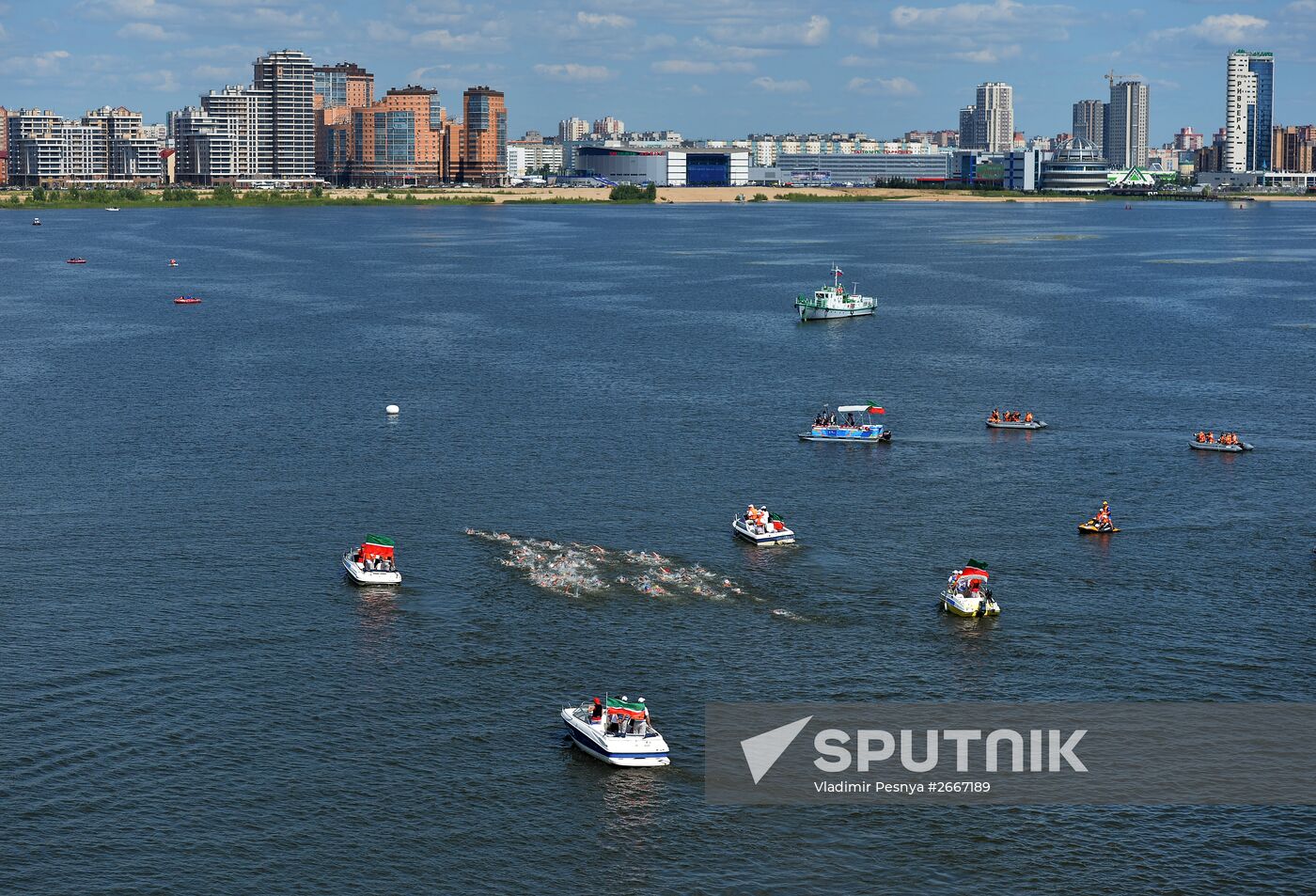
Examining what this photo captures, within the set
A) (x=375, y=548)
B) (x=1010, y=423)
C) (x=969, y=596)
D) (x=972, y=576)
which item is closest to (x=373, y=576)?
(x=375, y=548)

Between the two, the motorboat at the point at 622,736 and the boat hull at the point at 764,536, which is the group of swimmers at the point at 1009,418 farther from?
the motorboat at the point at 622,736

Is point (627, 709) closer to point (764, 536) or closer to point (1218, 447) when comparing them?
point (764, 536)

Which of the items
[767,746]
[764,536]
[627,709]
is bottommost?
[767,746]

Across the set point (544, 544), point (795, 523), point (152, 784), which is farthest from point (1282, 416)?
point (152, 784)

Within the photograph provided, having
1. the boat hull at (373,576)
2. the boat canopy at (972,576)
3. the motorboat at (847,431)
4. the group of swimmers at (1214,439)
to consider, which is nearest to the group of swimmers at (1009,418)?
the motorboat at (847,431)

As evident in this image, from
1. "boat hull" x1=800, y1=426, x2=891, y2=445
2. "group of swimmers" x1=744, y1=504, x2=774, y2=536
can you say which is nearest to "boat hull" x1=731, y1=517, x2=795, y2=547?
"group of swimmers" x1=744, y1=504, x2=774, y2=536

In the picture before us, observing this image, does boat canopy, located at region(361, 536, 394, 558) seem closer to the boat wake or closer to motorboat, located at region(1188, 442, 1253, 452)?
the boat wake

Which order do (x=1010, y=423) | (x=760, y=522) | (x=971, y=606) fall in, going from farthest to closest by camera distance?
(x=1010, y=423) < (x=760, y=522) < (x=971, y=606)

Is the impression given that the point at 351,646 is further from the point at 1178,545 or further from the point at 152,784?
the point at 1178,545
